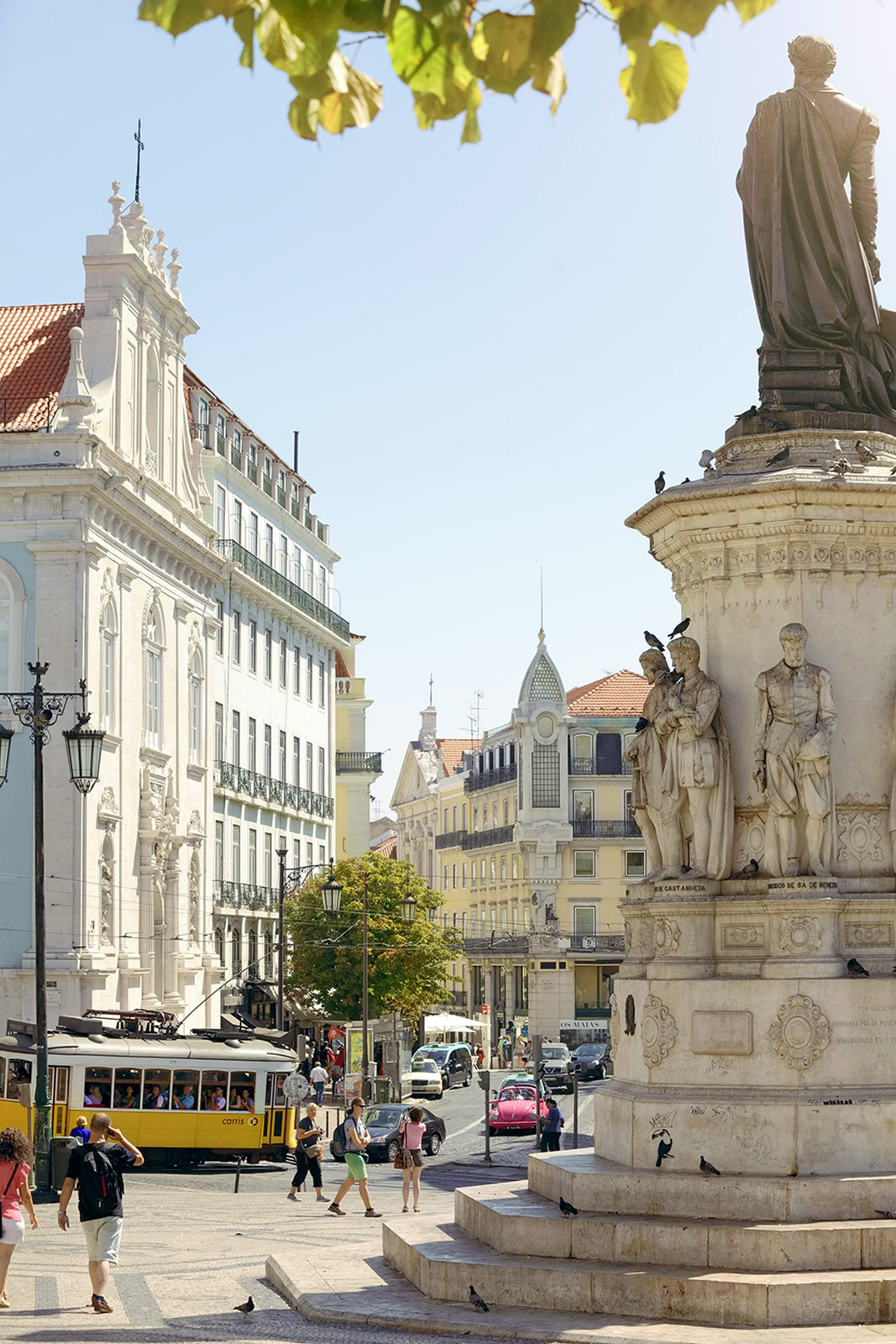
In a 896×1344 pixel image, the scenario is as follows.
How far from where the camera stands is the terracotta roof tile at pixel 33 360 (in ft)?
135

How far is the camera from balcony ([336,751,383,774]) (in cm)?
7850

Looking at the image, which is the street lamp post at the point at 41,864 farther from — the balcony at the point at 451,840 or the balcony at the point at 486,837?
the balcony at the point at 451,840

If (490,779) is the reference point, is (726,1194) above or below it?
below

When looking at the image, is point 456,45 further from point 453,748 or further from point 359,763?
point 453,748

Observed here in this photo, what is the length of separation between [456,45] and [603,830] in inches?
3307

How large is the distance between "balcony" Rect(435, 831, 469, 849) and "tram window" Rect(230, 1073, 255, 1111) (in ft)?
220

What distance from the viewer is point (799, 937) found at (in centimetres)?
1323

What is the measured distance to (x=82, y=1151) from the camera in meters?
14.2

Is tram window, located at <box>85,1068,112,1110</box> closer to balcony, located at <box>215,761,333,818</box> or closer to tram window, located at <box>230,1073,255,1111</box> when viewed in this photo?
tram window, located at <box>230,1073,255,1111</box>

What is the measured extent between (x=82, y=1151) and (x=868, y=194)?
9.29 metres

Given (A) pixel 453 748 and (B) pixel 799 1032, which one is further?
(A) pixel 453 748

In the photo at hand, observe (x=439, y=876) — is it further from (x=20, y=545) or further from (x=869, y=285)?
(x=869, y=285)

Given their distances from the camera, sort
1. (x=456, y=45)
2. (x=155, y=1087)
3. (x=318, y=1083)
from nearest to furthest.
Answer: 1. (x=456, y=45)
2. (x=155, y=1087)
3. (x=318, y=1083)

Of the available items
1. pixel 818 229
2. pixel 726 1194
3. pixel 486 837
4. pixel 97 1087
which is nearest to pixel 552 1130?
pixel 97 1087
